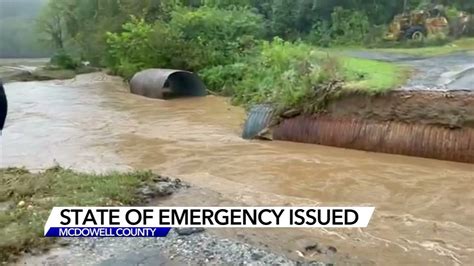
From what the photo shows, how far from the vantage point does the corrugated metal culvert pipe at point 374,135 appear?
7.82m

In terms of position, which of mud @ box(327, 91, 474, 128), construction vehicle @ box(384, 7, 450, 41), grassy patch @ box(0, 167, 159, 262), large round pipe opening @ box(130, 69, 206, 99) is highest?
construction vehicle @ box(384, 7, 450, 41)

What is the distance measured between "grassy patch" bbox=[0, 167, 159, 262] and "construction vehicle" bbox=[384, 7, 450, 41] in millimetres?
15756

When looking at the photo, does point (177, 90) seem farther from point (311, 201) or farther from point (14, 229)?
point (14, 229)

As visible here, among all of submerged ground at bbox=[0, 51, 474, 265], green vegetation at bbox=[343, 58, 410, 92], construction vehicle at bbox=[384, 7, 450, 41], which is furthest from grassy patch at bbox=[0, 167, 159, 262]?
construction vehicle at bbox=[384, 7, 450, 41]

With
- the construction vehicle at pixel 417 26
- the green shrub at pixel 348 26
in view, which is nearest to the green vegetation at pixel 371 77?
the green shrub at pixel 348 26

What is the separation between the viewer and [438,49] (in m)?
17.3

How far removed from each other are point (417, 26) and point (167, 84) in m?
9.62

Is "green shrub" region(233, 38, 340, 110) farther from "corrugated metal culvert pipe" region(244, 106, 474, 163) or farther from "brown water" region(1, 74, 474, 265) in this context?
"brown water" region(1, 74, 474, 265)

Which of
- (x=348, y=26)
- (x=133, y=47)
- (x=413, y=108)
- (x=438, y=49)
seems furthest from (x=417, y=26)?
(x=413, y=108)

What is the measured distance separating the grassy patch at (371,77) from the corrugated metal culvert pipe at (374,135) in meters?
0.59

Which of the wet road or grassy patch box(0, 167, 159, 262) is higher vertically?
the wet road

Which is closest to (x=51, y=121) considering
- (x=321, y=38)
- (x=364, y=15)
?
(x=321, y=38)

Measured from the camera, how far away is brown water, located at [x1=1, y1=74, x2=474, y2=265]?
4763 millimetres

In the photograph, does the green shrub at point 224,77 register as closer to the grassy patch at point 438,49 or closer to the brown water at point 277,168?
the brown water at point 277,168
